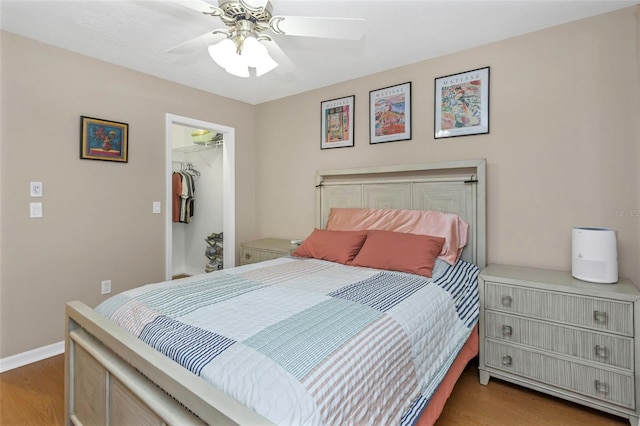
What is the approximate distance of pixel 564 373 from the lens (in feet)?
6.07

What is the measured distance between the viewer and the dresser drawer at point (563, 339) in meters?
1.71

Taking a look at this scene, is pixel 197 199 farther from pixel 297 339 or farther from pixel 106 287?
pixel 297 339

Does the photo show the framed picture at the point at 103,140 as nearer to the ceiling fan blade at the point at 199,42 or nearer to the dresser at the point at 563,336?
the ceiling fan blade at the point at 199,42

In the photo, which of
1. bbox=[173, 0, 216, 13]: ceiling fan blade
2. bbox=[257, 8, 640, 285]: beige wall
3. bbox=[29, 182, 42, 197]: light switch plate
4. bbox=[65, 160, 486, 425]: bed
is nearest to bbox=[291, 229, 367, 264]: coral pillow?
bbox=[65, 160, 486, 425]: bed

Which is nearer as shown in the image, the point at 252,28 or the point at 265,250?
the point at 252,28

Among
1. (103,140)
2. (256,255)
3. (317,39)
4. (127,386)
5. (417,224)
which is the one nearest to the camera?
(127,386)

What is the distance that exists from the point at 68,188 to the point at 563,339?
370 centimetres

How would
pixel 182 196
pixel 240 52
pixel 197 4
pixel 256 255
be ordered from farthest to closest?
pixel 182 196 < pixel 256 255 < pixel 240 52 < pixel 197 4

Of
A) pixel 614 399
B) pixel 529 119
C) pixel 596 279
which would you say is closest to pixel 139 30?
pixel 529 119

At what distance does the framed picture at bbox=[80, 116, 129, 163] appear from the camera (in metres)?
2.67

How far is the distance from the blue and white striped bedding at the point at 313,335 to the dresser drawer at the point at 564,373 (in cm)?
32

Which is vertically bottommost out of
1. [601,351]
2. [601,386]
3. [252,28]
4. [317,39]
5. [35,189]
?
[601,386]

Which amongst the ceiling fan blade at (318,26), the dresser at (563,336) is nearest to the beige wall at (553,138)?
the dresser at (563,336)

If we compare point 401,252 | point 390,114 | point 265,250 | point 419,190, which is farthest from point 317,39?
point 265,250
